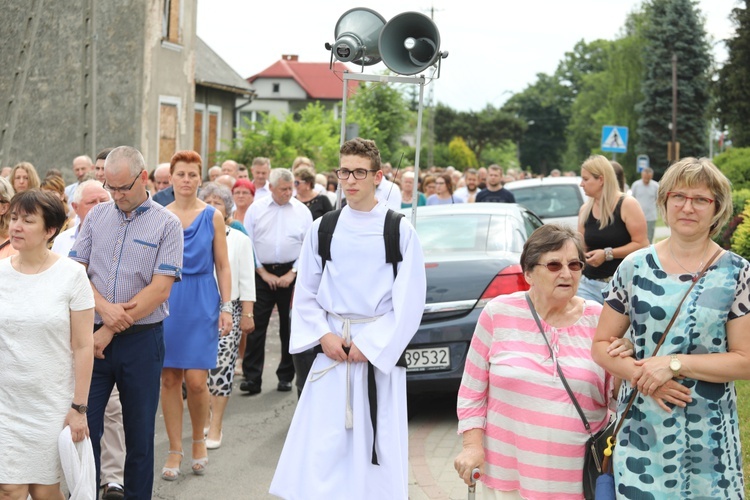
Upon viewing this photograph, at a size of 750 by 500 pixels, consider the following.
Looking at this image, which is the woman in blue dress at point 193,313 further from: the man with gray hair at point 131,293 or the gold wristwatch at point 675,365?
the gold wristwatch at point 675,365

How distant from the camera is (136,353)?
5.91 meters

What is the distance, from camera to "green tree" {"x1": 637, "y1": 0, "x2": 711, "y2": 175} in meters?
72.6

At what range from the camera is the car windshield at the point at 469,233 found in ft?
28.7

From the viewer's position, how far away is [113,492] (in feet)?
22.3

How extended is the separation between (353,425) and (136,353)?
1294 millimetres

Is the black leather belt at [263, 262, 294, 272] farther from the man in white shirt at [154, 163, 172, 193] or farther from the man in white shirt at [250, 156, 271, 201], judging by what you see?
the man in white shirt at [250, 156, 271, 201]

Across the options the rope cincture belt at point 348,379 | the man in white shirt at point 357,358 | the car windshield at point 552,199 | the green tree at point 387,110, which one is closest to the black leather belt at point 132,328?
the man in white shirt at point 357,358

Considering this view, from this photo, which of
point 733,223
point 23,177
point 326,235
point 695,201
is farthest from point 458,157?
point 695,201

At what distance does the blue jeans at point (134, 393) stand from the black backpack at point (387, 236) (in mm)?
1131

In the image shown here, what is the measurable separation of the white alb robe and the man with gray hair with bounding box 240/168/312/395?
4591 millimetres

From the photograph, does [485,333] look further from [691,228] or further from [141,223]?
[141,223]

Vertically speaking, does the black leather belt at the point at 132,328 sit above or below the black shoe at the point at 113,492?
above

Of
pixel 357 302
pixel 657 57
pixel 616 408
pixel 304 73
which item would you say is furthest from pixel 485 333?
pixel 304 73

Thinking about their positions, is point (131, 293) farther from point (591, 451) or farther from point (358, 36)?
point (591, 451)
